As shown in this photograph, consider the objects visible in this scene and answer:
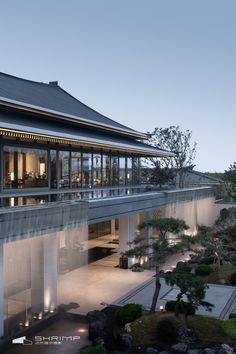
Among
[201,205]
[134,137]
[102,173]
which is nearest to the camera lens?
[102,173]

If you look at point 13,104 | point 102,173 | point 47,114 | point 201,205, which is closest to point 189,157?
point 201,205

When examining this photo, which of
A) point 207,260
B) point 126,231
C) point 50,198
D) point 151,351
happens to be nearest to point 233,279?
point 207,260

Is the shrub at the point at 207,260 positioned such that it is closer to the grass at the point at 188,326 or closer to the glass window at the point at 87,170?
the glass window at the point at 87,170

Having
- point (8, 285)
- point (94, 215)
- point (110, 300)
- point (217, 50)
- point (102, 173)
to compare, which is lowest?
point (110, 300)

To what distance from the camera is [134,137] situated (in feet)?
95.8

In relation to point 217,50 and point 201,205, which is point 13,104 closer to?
point 201,205

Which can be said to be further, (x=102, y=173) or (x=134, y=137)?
(x=134, y=137)

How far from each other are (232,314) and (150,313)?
3.22 m

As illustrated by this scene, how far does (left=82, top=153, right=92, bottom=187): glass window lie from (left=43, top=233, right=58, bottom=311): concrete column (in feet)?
27.3

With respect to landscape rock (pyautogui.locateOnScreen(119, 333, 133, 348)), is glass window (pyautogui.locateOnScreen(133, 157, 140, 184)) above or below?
above

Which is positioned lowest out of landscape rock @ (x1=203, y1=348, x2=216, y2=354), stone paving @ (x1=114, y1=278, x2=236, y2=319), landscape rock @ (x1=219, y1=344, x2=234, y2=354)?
stone paving @ (x1=114, y1=278, x2=236, y2=319)

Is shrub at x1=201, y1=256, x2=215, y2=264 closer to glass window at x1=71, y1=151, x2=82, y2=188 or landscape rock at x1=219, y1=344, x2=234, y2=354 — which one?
glass window at x1=71, y1=151, x2=82, y2=188

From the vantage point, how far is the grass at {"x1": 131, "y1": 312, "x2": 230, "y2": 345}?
515 inches

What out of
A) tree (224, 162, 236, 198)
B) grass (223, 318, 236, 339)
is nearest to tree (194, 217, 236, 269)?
tree (224, 162, 236, 198)
